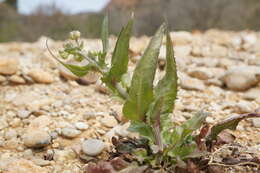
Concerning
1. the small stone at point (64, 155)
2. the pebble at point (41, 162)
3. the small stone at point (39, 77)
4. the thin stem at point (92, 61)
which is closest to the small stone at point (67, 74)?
the small stone at point (39, 77)

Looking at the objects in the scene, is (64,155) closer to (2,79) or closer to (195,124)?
(195,124)

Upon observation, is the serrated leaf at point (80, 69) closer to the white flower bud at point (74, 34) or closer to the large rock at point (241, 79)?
the white flower bud at point (74, 34)

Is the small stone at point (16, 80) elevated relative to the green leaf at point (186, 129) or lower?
elevated

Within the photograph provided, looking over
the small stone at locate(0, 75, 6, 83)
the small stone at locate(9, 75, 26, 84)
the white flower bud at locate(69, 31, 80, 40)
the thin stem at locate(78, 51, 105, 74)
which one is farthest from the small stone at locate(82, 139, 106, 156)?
the small stone at locate(0, 75, 6, 83)

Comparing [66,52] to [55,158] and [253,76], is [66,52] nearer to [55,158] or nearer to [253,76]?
[55,158]

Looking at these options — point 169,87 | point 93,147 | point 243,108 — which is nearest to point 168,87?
point 169,87

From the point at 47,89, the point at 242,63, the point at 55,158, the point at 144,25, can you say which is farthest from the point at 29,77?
the point at 144,25
